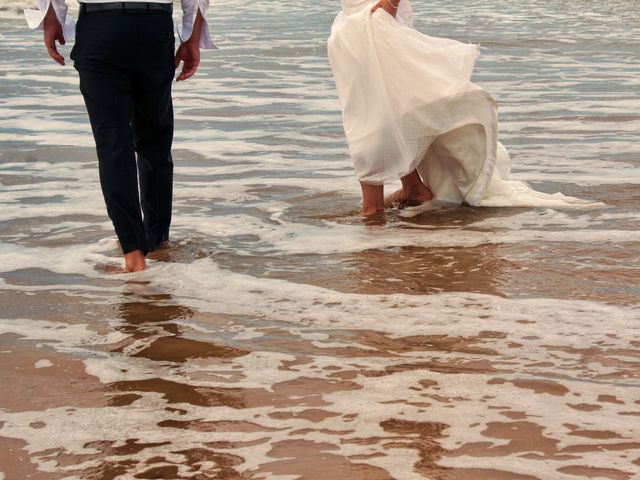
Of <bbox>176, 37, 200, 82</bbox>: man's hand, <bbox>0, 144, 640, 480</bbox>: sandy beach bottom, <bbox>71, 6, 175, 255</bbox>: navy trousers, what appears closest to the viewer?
<bbox>0, 144, 640, 480</bbox>: sandy beach bottom

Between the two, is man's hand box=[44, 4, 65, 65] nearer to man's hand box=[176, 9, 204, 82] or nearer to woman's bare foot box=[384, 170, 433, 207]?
man's hand box=[176, 9, 204, 82]

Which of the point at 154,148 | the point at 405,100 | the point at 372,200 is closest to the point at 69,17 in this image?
the point at 154,148

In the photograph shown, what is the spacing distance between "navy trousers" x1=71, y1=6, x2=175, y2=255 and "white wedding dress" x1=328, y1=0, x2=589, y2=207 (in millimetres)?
1215

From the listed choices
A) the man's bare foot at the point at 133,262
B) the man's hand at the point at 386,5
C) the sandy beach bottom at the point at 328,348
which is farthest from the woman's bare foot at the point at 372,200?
the man's bare foot at the point at 133,262

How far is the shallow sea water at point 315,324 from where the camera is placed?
335cm

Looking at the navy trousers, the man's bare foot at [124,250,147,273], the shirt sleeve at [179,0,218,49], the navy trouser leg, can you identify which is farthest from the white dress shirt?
the man's bare foot at [124,250,147,273]

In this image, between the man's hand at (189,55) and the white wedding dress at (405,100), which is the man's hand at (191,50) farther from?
the white wedding dress at (405,100)

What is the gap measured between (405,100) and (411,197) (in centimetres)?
71

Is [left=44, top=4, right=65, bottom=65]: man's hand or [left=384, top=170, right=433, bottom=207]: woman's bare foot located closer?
[left=44, top=4, right=65, bottom=65]: man's hand

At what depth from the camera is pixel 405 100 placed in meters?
6.32

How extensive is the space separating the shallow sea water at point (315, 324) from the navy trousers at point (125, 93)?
35cm

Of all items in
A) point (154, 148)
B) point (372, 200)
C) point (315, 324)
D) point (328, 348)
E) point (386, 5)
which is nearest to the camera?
point (328, 348)

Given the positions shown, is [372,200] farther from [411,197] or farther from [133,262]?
[133,262]

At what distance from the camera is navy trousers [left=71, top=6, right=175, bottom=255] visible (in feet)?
16.8
